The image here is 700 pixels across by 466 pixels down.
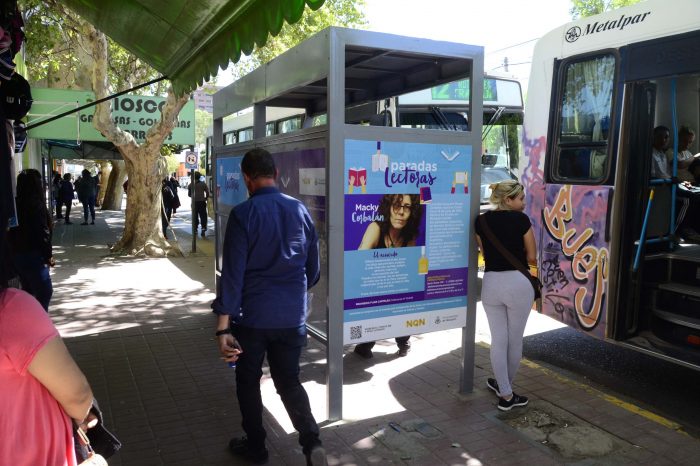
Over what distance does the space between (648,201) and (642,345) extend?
1250 millimetres

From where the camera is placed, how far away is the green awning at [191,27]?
3.91 metres

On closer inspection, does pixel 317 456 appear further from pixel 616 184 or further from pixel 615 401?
pixel 616 184

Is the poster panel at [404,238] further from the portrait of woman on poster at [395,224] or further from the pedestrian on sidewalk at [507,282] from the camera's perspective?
the pedestrian on sidewalk at [507,282]

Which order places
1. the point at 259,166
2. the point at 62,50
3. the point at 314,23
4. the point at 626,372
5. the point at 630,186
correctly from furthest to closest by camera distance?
the point at 62,50, the point at 314,23, the point at 626,372, the point at 630,186, the point at 259,166

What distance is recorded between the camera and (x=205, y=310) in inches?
317

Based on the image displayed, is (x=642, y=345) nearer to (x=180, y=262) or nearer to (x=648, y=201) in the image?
(x=648, y=201)

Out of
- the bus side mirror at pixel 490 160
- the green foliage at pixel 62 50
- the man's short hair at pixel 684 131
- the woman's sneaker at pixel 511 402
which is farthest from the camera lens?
the green foliage at pixel 62 50

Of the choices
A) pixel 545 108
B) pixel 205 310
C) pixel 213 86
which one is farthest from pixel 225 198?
pixel 213 86

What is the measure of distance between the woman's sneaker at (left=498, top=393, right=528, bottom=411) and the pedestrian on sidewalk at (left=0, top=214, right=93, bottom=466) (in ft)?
11.3

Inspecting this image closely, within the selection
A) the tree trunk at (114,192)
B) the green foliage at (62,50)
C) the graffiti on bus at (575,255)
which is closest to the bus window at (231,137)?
the green foliage at (62,50)

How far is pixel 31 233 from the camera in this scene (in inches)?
222

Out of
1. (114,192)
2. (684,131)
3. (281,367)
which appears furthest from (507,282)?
(114,192)

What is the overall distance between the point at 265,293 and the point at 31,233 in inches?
131

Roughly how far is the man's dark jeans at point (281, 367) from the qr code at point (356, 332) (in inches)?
30.2
